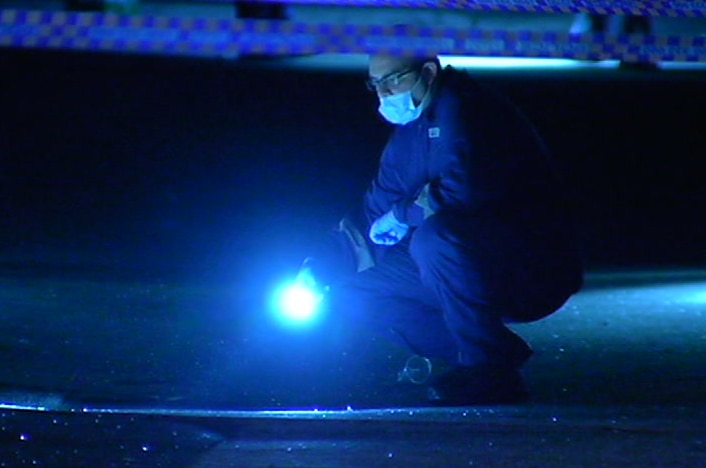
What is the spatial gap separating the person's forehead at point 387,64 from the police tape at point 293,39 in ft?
1.28

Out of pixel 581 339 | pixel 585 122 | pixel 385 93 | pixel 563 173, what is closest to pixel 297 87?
pixel 585 122

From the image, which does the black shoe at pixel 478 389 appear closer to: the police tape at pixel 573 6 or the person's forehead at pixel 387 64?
the person's forehead at pixel 387 64

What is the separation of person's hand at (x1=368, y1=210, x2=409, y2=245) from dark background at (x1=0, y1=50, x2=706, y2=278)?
2570 millimetres

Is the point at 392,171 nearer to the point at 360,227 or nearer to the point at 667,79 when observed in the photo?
the point at 360,227

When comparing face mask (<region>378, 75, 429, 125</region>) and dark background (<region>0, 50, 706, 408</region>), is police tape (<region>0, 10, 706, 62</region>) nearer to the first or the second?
face mask (<region>378, 75, 429, 125</region>)

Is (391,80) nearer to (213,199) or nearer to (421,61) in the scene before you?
(421,61)

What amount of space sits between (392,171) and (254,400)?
3.70ft

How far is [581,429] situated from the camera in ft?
18.3

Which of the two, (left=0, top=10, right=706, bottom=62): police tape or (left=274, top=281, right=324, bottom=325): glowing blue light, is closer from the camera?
(left=0, top=10, right=706, bottom=62): police tape

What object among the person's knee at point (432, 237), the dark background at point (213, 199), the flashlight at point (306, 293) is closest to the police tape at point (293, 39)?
the person's knee at point (432, 237)

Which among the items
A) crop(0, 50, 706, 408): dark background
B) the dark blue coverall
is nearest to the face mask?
the dark blue coverall

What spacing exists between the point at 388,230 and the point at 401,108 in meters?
0.51

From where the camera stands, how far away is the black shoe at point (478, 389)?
19.6 feet

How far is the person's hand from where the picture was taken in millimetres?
6031
